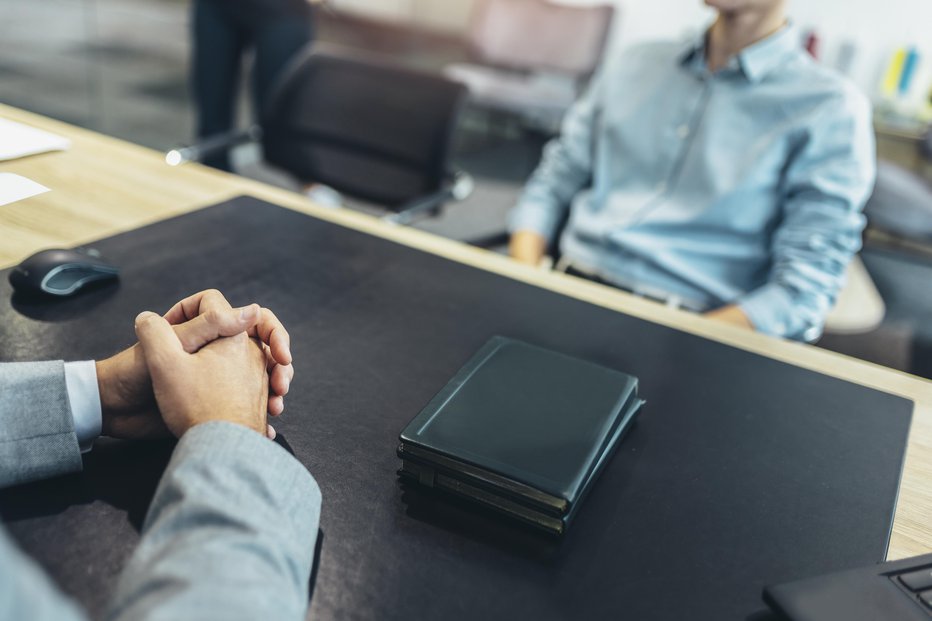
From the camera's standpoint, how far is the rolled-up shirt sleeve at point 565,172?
1.75 meters

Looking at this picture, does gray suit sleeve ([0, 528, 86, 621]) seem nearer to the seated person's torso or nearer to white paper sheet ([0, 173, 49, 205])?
white paper sheet ([0, 173, 49, 205])

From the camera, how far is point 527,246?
1671mm

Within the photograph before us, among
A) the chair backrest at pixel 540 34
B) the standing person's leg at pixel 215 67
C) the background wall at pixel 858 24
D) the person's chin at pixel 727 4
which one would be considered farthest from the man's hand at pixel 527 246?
the chair backrest at pixel 540 34

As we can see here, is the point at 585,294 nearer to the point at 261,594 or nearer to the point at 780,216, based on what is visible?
the point at 780,216

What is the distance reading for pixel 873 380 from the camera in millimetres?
1036

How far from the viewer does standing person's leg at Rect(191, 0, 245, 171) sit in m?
3.09

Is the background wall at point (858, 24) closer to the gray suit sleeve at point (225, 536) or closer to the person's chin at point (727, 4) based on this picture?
the person's chin at point (727, 4)

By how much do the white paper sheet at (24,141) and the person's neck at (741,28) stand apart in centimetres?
128

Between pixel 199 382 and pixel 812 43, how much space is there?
12.6 ft

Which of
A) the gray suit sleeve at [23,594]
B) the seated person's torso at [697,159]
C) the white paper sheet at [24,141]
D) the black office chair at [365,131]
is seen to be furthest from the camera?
the black office chair at [365,131]

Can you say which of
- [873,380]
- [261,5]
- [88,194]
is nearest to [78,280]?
[88,194]

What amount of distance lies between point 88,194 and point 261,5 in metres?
1.99

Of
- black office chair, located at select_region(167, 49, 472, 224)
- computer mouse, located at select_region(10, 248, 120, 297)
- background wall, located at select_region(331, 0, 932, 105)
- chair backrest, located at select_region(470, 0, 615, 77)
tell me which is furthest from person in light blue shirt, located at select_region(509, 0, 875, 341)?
chair backrest, located at select_region(470, 0, 615, 77)

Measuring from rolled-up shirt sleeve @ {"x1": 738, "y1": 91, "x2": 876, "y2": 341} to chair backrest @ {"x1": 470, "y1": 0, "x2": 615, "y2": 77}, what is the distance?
9.76ft
